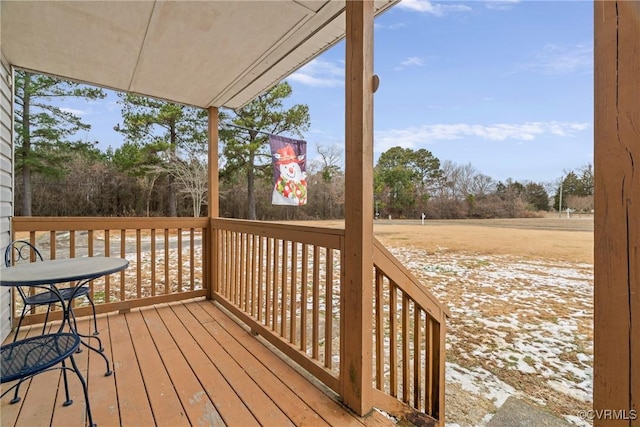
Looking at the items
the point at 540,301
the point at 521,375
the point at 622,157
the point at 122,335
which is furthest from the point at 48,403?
the point at 540,301

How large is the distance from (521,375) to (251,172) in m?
6.50

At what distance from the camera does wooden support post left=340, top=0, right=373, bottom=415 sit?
1.42m

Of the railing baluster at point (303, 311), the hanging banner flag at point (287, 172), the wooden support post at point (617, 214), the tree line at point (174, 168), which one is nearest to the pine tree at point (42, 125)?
the tree line at point (174, 168)

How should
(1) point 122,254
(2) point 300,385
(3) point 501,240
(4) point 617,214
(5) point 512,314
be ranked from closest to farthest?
(4) point 617,214 < (2) point 300,385 < (1) point 122,254 < (5) point 512,314 < (3) point 501,240

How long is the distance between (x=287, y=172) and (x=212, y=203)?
2.99 feet

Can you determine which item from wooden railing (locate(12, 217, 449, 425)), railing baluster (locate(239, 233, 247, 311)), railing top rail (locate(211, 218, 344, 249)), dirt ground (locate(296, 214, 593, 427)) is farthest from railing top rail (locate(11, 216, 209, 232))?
dirt ground (locate(296, 214, 593, 427))

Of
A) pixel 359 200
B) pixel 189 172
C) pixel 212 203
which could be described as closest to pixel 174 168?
pixel 189 172

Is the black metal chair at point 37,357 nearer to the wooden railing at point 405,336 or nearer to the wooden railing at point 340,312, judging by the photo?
the wooden railing at point 340,312

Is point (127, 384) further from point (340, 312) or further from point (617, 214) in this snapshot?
point (617, 214)

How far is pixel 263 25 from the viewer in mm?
1905

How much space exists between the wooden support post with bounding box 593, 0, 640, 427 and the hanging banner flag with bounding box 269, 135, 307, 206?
2.45 metres

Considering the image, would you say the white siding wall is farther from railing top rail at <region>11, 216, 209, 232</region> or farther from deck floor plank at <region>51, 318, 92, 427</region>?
deck floor plank at <region>51, 318, 92, 427</region>

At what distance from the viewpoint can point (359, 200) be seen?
143cm

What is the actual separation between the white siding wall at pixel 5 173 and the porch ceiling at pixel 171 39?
0.70 ft
